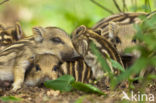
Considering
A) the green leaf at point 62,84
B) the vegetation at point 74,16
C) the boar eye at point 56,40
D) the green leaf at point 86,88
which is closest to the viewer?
the vegetation at point 74,16

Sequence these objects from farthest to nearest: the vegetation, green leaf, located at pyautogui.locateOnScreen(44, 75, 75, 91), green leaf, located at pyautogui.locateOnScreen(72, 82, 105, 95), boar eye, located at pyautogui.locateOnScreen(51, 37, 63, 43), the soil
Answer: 1. boar eye, located at pyautogui.locateOnScreen(51, 37, 63, 43)
2. green leaf, located at pyautogui.locateOnScreen(44, 75, 75, 91)
3. green leaf, located at pyautogui.locateOnScreen(72, 82, 105, 95)
4. the soil
5. the vegetation

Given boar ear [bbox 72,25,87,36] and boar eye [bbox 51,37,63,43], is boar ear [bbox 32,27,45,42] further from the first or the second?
boar ear [bbox 72,25,87,36]

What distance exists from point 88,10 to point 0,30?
4.52m

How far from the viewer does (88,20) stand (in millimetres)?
8781

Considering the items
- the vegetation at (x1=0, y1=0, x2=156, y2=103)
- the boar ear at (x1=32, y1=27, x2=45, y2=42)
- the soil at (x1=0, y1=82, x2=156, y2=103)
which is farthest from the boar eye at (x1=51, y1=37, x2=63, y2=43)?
the soil at (x1=0, y1=82, x2=156, y2=103)

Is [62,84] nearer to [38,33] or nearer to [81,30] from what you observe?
[81,30]

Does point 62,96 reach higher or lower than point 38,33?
lower

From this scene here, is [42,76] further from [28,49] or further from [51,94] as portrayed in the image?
[51,94]

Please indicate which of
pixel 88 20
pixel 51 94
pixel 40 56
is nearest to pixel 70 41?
pixel 40 56

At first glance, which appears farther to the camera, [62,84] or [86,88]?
[62,84]

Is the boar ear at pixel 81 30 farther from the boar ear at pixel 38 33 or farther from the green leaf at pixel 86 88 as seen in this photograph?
the green leaf at pixel 86 88

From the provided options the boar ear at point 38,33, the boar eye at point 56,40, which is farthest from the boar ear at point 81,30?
the boar ear at point 38,33

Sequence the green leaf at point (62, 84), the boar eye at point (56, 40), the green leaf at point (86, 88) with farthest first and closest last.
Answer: the boar eye at point (56, 40) → the green leaf at point (62, 84) → the green leaf at point (86, 88)

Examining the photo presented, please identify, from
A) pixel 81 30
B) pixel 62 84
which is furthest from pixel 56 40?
pixel 62 84
